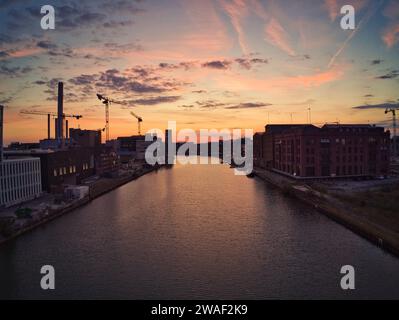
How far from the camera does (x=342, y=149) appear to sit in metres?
60.1

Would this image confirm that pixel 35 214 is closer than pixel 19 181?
Yes

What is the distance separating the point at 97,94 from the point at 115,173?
55292 mm

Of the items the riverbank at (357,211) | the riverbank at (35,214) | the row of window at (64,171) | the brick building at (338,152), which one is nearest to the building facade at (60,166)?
the row of window at (64,171)

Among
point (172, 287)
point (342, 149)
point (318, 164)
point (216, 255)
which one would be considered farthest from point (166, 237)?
point (342, 149)

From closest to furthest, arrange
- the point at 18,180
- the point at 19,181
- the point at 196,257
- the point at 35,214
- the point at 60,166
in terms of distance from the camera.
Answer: the point at 196,257 → the point at 35,214 → the point at 18,180 → the point at 19,181 → the point at 60,166

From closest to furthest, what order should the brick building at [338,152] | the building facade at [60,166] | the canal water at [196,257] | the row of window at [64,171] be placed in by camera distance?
1. the canal water at [196,257]
2. the building facade at [60,166]
3. the row of window at [64,171]
4. the brick building at [338,152]

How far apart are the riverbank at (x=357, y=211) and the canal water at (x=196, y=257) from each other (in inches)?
32.2

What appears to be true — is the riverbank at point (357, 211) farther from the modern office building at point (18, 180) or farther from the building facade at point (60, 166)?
the modern office building at point (18, 180)

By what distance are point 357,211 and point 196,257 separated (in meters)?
19.0

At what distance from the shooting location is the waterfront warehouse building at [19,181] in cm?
3509

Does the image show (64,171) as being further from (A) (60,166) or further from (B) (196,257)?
(B) (196,257)

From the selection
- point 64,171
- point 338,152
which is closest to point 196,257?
point 64,171

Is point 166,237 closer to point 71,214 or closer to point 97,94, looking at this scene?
point 71,214

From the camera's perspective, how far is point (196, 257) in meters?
22.8
